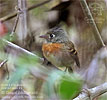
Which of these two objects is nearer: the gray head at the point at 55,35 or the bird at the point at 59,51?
the bird at the point at 59,51

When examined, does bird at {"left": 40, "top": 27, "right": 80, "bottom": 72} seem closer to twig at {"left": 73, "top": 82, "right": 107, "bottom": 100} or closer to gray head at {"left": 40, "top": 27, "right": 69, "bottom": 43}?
gray head at {"left": 40, "top": 27, "right": 69, "bottom": 43}

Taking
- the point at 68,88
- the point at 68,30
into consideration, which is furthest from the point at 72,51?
the point at 68,88

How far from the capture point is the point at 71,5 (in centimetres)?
232

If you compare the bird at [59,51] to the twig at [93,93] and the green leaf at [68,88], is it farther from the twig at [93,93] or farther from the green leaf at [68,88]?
the green leaf at [68,88]

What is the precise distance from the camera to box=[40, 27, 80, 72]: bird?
65.7 inches

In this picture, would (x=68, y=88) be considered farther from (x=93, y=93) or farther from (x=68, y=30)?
(x=68, y=30)

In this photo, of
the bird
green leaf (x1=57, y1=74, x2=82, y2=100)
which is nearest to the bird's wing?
the bird

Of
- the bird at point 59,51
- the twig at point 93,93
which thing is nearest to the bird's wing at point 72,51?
the bird at point 59,51

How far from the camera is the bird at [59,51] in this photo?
5.48 ft

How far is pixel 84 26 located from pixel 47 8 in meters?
0.38

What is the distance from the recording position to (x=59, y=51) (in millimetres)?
1745

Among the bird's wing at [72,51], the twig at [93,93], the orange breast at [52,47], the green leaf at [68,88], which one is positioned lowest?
the bird's wing at [72,51]

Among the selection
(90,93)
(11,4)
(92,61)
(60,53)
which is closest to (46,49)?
(60,53)

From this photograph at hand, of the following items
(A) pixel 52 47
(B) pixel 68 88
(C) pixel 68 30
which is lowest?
(C) pixel 68 30
